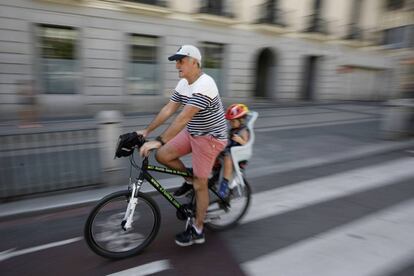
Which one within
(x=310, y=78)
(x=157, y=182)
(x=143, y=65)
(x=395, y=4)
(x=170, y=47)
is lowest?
(x=157, y=182)

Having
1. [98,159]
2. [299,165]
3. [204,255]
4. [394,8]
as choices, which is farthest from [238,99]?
[204,255]

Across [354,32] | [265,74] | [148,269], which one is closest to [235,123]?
[148,269]

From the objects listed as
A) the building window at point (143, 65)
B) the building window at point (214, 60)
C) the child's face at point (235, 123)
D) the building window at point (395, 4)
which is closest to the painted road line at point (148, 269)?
the child's face at point (235, 123)

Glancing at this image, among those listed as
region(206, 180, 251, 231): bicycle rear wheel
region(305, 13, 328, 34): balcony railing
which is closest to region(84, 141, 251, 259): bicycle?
region(206, 180, 251, 231): bicycle rear wheel

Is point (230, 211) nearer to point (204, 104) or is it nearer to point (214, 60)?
point (204, 104)

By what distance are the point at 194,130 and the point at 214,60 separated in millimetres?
12296

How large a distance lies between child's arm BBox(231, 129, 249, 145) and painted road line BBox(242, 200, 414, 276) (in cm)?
118

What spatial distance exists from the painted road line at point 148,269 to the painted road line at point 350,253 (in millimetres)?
741

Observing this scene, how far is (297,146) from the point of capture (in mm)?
7770

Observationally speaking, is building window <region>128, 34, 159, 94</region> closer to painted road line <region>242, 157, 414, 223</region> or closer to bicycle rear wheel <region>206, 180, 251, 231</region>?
painted road line <region>242, 157, 414, 223</region>

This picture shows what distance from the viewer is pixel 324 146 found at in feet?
25.7

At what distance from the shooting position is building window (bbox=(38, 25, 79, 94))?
10.8 m

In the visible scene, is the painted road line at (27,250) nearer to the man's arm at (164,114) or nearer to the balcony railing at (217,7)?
the man's arm at (164,114)

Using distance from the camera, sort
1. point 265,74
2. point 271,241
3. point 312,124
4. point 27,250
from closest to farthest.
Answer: point 27,250 < point 271,241 < point 312,124 < point 265,74
